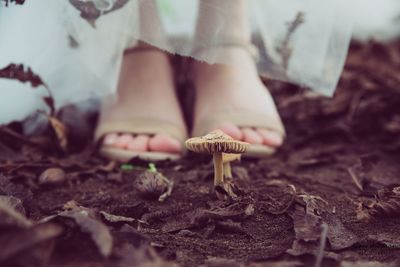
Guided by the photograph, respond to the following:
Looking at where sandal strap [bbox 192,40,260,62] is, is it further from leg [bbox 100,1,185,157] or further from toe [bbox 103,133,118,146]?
toe [bbox 103,133,118,146]

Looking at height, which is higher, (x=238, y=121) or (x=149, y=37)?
(x=149, y=37)

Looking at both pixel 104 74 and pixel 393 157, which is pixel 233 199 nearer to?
pixel 104 74

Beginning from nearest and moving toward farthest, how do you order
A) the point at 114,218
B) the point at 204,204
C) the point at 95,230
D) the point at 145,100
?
the point at 95,230 → the point at 114,218 → the point at 204,204 → the point at 145,100

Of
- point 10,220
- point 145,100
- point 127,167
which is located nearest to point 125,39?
point 145,100

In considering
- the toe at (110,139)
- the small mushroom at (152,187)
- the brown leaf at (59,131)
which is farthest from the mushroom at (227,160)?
the brown leaf at (59,131)

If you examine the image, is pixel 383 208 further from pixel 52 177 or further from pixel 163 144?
pixel 52 177

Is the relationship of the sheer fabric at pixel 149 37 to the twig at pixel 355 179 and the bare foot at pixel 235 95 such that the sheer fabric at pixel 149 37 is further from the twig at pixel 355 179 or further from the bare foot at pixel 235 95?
the twig at pixel 355 179

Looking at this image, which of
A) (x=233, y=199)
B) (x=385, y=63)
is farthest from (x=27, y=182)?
(x=385, y=63)
